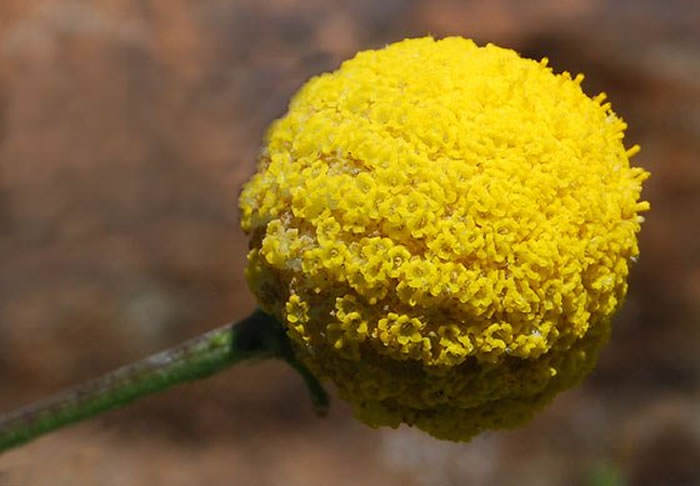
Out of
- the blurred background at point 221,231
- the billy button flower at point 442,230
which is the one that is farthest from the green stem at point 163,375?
the blurred background at point 221,231

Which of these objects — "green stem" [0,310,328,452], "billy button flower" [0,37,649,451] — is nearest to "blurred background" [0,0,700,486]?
"green stem" [0,310,328,452]

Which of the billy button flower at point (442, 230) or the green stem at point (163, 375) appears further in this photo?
the green stem at point (163, 375)

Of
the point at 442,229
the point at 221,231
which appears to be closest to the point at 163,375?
the point at 442,229

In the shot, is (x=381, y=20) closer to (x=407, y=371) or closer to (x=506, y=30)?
(x=506, y=30)

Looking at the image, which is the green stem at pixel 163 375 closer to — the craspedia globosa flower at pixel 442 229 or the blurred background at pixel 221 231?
the craspedia globosa flower at pixel 442 229

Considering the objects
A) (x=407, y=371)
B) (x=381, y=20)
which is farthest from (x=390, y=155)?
(x=381, y=20)

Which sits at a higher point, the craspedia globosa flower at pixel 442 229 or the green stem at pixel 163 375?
the craspedia globosa flower at pixel 442 229

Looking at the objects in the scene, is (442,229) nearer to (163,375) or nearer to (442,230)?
(442,230)
